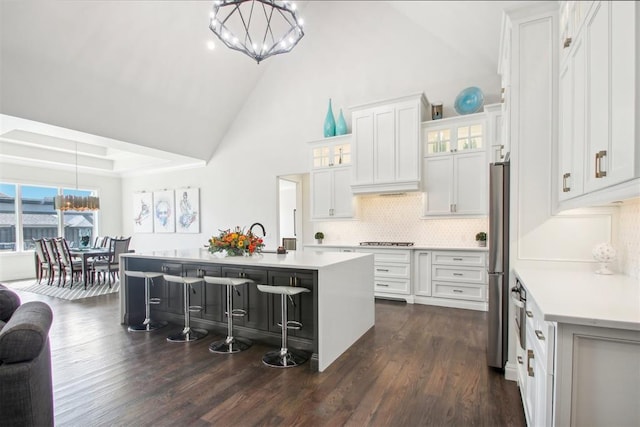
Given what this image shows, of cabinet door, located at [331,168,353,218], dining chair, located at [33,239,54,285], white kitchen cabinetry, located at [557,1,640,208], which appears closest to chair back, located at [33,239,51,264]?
dining chair, located at [33,239,54,285]

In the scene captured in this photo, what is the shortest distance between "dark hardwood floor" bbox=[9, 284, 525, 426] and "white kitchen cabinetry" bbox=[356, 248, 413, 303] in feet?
4.28

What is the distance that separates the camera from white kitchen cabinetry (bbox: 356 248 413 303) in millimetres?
4840

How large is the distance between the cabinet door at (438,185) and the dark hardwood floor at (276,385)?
6.02ft

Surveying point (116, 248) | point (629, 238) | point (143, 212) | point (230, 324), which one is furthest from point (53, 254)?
point (629, 238)

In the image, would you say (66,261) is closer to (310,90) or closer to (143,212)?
(143,212)

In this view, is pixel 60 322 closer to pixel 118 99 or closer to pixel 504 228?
pixel 118 99

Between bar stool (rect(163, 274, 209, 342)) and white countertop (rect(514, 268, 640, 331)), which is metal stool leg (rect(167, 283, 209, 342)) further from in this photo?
white countertop (rect(514, 268, 640, 331))

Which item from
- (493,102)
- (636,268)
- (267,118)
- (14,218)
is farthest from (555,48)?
(14,218)

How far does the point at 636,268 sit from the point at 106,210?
11316 millimetres

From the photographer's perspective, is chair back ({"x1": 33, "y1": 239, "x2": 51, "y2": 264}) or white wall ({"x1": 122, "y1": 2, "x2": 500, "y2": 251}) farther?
chair back ({"x1": 33, "y1": 239, "x2": 51, "y2": 264})

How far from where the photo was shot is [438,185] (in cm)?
474

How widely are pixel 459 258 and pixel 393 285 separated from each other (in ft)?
3.61

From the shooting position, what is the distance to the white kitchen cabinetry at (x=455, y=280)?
436 centimetres

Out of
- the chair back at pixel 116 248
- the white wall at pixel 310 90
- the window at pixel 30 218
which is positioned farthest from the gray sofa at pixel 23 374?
the window at pixel 30 218
